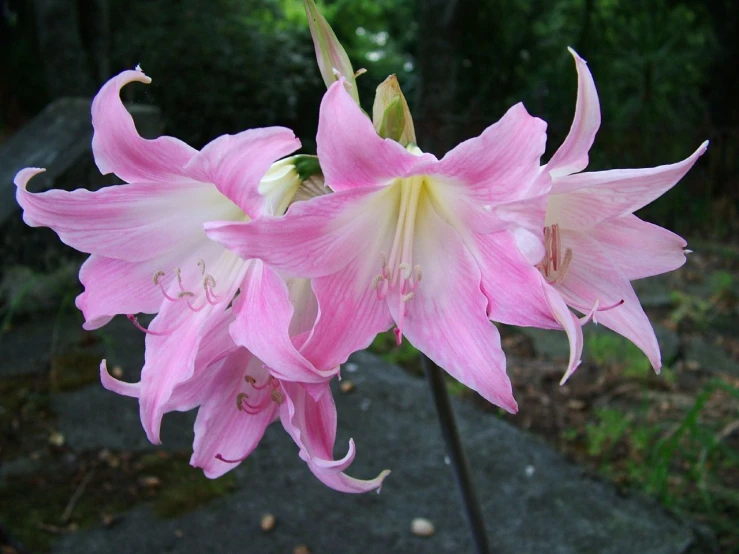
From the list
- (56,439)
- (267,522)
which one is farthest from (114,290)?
(56,439)

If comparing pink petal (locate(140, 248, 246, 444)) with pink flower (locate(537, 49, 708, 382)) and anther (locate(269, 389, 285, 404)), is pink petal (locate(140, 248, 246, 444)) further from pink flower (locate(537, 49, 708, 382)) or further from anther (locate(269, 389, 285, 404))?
pink flower (locate(537, 49, 708, 382))

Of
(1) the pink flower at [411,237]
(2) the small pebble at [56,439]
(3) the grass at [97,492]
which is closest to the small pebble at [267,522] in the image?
(3) the grass at [97,492]

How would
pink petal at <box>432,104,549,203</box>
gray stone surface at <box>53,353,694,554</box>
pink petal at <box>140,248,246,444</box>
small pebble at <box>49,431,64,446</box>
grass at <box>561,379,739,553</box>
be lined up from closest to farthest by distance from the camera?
pink petal at <box>432,104,549,203</box> → pink petal at <box>140,248,246,444</box> → gray stone surface at <box>53,353,694,554</box> → grass at <box>561,379,739,553</box> → small pebble at <box>49,431,64,446</box>

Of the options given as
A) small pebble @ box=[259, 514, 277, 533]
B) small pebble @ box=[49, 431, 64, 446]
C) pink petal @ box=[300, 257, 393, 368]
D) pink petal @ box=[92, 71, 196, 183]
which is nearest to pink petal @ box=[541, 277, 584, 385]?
pink petal @ box=[300, 257, 393, 368]

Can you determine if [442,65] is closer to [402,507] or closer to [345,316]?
[402,507]

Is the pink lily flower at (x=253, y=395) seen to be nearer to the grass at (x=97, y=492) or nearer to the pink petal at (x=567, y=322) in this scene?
the pink petal at (x=567, y=322)

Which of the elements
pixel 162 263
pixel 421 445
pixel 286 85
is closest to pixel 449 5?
pixel 286 85
